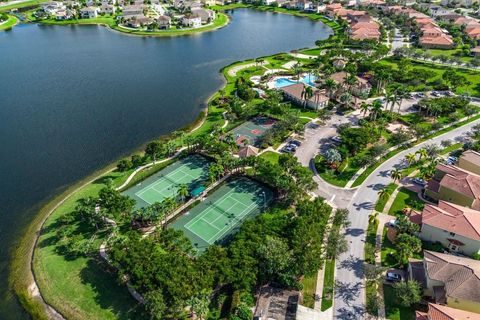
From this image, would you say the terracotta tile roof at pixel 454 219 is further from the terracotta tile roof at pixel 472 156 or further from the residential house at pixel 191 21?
the residential house at pixel 191 21

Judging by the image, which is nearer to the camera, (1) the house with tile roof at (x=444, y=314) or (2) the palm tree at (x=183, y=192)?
(1) the house with tile roof at (x=444, y=314)

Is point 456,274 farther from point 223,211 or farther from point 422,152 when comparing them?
point 223,211

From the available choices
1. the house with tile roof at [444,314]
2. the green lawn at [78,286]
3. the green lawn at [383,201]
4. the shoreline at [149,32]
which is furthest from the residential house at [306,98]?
the shoreline at [149,32]

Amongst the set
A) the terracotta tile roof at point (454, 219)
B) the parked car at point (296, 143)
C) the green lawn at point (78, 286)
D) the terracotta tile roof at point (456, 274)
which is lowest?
the green lawn at point (78, 286)

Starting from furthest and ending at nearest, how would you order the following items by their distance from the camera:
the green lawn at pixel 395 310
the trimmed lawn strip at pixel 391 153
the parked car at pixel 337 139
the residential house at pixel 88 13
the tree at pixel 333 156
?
the residential house at pixel 88 13, the parked car at pixel 337 139, the tree at pixel 333 156, the trimmed lawn strip at pixel 391 153, the green lawn at pixel 395 310

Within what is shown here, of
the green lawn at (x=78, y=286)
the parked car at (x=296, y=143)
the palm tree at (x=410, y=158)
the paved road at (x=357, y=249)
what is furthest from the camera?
the parked car at (x=296, y=143)

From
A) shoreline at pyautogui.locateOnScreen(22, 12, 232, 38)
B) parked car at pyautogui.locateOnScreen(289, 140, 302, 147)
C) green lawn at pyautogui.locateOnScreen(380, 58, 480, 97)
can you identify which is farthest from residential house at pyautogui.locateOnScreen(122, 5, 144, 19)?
parked car at pyautogui.locateOnScreen(289, 140, 302, 147)

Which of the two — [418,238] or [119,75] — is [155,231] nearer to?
[418,238]
